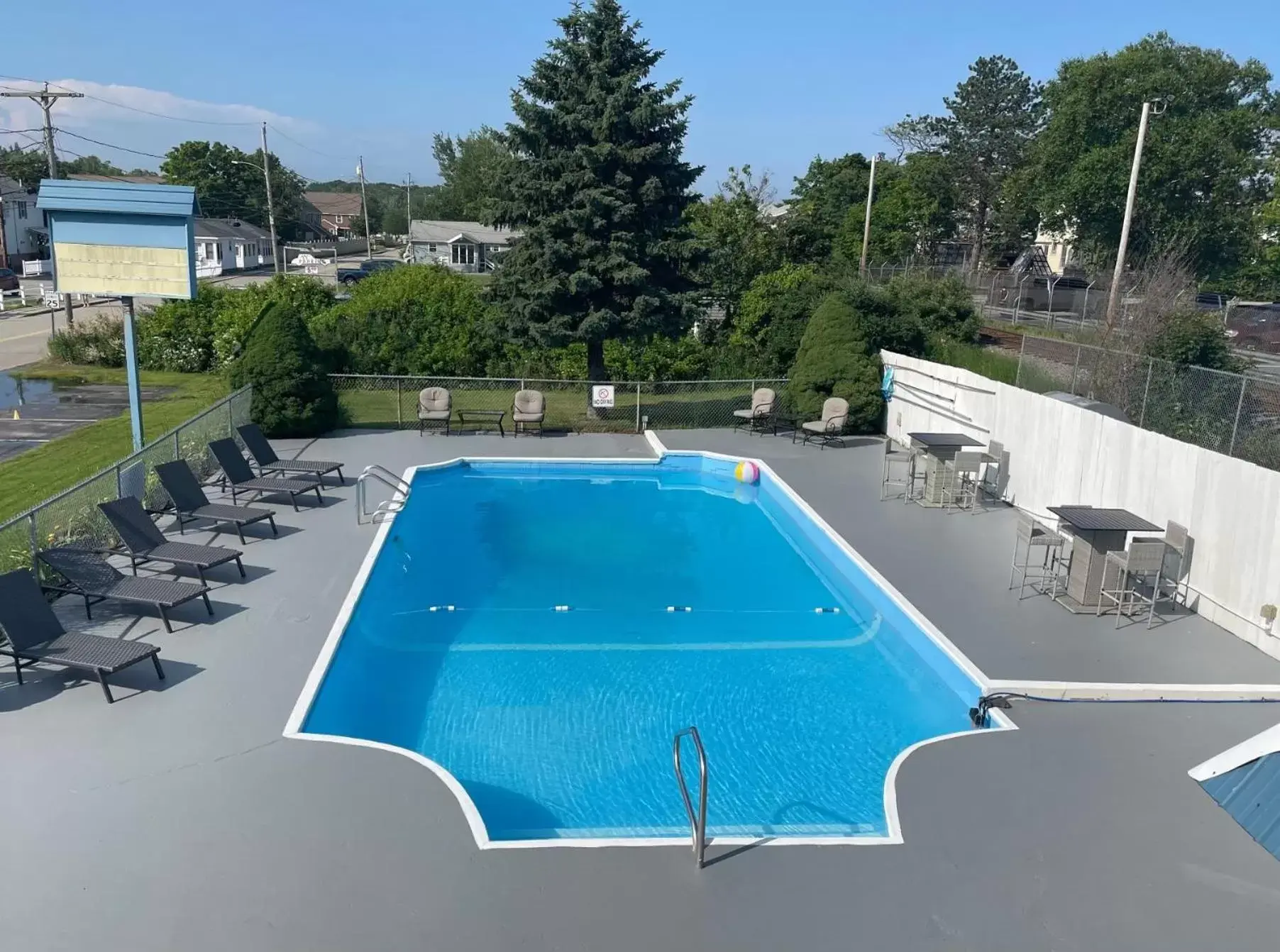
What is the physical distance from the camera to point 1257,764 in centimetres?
444

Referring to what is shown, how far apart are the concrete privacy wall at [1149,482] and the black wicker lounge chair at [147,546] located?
10124mm

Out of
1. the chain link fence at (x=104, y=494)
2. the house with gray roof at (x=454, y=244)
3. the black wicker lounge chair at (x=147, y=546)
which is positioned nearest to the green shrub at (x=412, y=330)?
the chain link fence at (x=104, y=494)

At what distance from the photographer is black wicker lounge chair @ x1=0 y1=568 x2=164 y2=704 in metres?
7.71

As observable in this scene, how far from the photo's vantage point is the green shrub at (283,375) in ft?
58.3

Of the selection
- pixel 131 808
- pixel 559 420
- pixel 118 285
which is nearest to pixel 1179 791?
pixel 131 808

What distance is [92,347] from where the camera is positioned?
2677 centimetres

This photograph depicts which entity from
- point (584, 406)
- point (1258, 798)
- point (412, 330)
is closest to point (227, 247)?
point (412, 330)

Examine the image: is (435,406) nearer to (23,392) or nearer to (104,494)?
(104,494)

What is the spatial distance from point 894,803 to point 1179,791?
214 centimetres

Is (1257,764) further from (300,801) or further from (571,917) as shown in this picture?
(300,801)

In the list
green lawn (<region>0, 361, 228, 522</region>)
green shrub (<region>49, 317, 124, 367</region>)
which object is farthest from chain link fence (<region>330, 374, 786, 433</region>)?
green shrub (<region>49, 317, 124, 367</region>)

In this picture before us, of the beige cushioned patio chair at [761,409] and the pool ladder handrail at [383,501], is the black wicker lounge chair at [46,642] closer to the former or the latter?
the pool ladder handrail at [383,501]

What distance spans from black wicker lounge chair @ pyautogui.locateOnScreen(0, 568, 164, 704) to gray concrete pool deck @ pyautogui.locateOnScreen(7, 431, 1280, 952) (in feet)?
1.14

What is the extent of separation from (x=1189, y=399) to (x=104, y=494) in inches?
613
